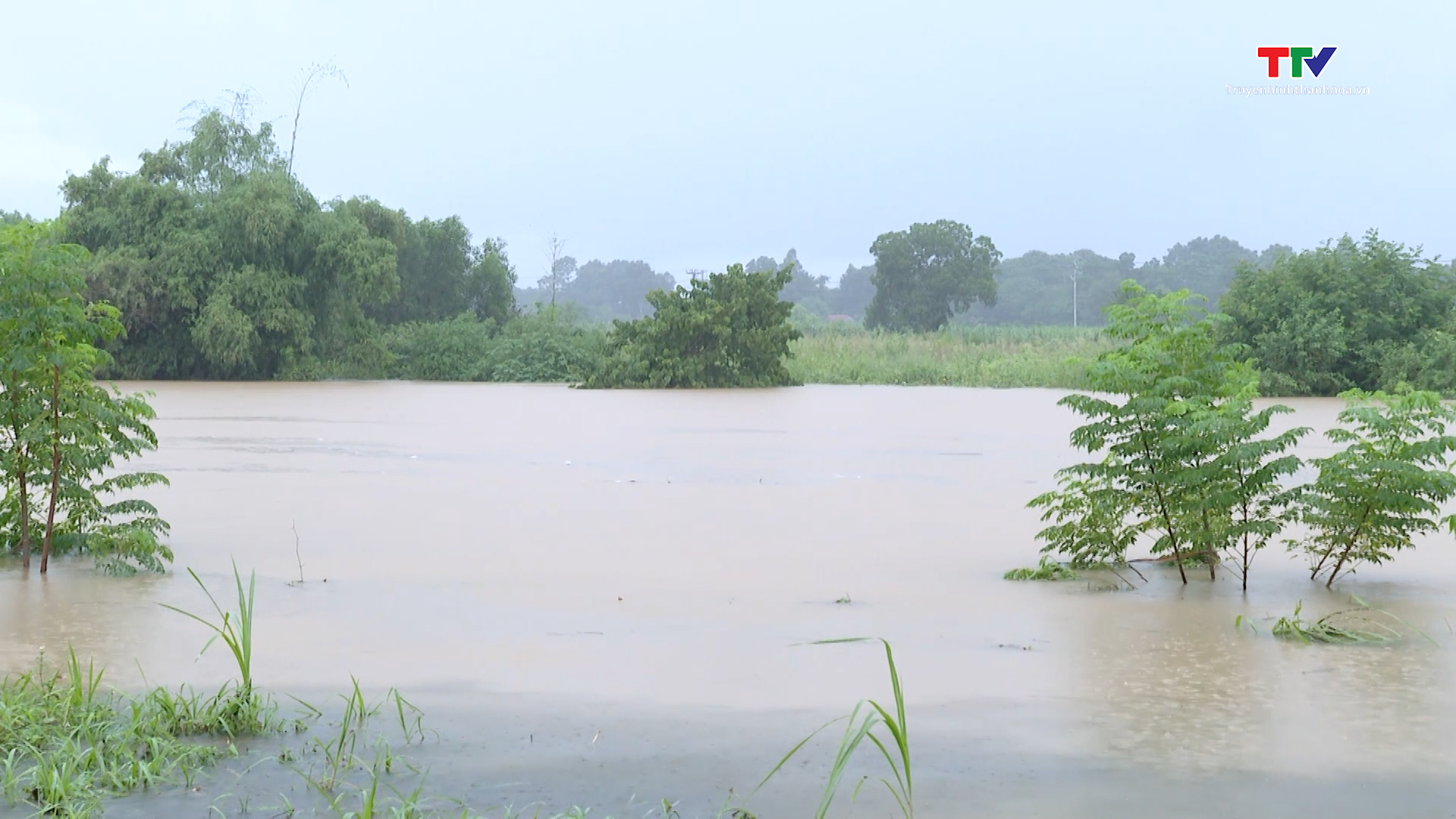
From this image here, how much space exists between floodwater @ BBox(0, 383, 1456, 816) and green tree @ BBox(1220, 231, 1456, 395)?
18079mm

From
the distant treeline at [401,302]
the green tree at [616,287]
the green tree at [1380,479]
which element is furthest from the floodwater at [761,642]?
the green tree at [616,287]

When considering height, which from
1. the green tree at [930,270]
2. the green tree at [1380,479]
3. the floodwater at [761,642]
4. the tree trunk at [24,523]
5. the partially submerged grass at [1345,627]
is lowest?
the floodwater at [761,642]

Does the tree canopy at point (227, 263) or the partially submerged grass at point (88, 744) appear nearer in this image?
the partially submerged grass at point (88, 744)

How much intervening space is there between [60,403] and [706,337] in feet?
82.5

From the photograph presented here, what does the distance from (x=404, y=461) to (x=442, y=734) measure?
31.9 feet

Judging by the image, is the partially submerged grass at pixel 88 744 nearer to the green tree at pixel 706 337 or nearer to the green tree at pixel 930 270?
the green tree at pixel 706 337

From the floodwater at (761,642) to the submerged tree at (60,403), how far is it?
9.1 inches

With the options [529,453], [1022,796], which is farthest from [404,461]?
[1022,796]

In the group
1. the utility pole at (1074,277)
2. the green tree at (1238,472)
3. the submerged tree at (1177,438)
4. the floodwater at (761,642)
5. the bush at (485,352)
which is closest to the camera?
the floodwater at (761,642)

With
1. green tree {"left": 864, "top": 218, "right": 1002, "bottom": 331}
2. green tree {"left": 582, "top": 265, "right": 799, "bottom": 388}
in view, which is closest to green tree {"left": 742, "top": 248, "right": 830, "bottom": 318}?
green tree {"left": 864, "top": 218, "right": 1002, "bottom": 331}

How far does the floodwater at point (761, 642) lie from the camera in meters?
4.08

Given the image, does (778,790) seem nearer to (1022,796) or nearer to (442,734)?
(1022,796)

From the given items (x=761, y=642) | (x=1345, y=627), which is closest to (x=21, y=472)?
(x=761, y=642)

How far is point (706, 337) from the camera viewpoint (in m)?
31.7
